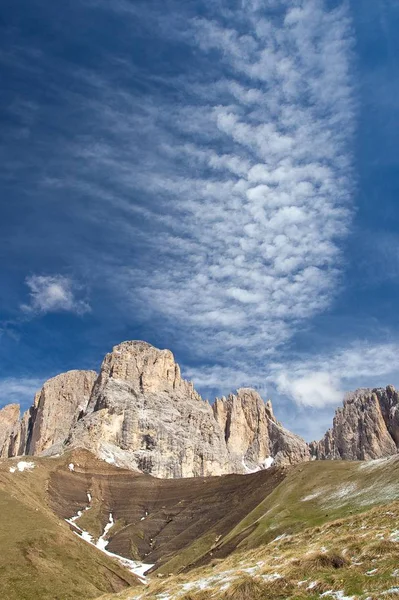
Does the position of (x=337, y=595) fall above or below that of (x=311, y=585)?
below

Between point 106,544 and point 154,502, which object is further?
point 154,502

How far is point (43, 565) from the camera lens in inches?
2025

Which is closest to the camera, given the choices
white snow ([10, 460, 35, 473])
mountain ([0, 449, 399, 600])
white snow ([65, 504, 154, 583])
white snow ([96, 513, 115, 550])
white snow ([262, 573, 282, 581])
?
white snow ([262, 573, 282, 581])

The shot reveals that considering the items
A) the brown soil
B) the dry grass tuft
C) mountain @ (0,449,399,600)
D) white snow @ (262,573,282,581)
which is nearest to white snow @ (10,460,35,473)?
mountain @ (0,449,399,600)

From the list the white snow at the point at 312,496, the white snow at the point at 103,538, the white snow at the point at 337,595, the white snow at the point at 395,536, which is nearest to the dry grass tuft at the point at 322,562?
the white snow at the point at 395,536

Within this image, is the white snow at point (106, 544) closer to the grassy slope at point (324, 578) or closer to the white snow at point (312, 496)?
the white snow at point (312, 496)

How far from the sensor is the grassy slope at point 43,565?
45.1 meters

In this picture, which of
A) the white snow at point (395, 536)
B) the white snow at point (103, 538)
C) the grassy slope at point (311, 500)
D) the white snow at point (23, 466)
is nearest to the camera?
the white snow at point (395, 536)

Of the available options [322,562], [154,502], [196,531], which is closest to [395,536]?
[322,562]

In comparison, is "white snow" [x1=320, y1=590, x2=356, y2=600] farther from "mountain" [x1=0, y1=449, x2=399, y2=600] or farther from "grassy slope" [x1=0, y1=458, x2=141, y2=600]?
"grassy slope" [x1=0, y1=458, x2=141, y2=600]

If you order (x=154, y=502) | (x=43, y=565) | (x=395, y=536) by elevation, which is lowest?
(x=395, y=536)

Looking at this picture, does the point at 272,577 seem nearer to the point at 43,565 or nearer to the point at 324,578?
the point at 324,578

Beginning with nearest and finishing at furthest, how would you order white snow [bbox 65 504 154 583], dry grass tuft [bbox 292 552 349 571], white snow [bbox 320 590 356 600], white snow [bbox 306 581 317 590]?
white snow [bbox 320 590 356 600] < white snow [bbox 306 581 317 590] < dry grass tuft [bbox 292 552 349 571] < white snow [bbox 65 504 154 583]

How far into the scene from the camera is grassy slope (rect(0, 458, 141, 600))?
1774 inches
